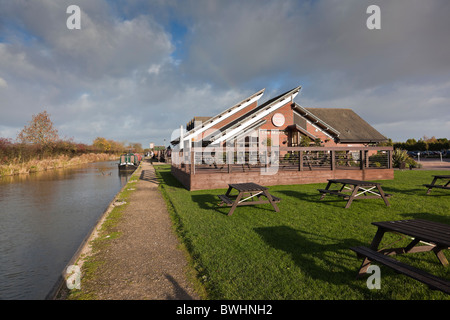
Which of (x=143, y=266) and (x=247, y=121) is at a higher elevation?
(x=247, y=121)

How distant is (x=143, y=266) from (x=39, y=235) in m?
5.18

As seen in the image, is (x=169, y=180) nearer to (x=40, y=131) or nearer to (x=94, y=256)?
(x=94, y=256)

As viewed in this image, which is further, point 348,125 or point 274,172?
point 348,125

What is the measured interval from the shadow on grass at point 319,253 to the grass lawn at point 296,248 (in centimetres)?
1

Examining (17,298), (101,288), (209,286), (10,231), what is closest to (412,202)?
(209,286)

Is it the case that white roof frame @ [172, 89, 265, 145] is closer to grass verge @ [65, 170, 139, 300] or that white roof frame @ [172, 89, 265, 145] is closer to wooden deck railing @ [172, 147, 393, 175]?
wooden deck railing @ [172, 147, 393, 175]

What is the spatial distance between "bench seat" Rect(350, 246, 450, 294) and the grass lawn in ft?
1.49

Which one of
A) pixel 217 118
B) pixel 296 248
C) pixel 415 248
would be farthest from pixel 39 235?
pixel 217 118

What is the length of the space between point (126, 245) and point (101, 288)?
5.68 ft

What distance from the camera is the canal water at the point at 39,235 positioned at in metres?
4.58

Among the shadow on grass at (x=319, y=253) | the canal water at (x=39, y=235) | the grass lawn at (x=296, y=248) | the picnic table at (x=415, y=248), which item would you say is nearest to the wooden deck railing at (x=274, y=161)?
the grass lawn at (x=296, y=248)

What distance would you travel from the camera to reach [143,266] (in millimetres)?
4230

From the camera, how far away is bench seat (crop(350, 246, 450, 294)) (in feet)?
8.12

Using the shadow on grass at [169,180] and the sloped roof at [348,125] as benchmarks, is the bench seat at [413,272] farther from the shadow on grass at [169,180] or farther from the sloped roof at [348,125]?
the sloped roof at [348,125]
